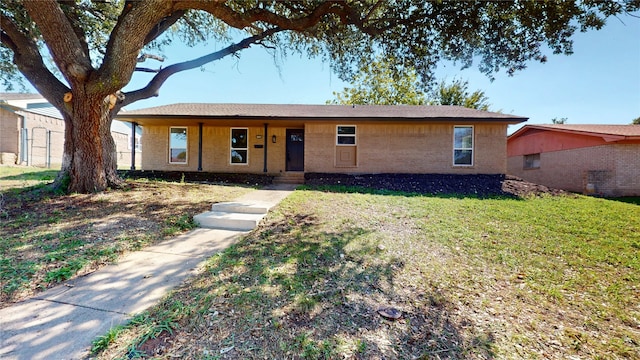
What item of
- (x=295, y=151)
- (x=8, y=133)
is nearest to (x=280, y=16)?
(x=295, y=151)

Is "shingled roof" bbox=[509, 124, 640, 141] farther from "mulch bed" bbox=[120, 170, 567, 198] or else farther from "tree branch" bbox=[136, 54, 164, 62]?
"tree branch" bbox=[136, 54, 164, 62]

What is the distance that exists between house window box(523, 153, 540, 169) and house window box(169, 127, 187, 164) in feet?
62.6

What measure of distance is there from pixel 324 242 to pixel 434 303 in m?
1.75

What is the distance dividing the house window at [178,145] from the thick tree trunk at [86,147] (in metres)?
5.62

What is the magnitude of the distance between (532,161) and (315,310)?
1821cm

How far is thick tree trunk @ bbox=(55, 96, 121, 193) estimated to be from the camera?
5910mm

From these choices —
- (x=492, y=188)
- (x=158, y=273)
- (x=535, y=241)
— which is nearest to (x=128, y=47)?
(x=158, y=273)

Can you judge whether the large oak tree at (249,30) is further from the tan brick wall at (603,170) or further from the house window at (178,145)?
the tan brick wall at (603,170)

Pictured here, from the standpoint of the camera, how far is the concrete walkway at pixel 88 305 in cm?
186

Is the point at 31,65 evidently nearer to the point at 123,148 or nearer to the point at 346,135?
the point at 346,135

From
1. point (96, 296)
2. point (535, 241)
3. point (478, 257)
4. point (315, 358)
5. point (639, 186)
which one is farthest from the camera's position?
point (639, 186)

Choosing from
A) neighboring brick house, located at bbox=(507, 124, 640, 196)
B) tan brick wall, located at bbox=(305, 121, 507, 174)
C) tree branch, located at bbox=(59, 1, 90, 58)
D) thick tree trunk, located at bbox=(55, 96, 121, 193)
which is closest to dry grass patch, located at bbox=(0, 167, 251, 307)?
thick tree trunk, located at bbox=(55, 96, 121, 193)

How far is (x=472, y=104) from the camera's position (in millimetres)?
24172

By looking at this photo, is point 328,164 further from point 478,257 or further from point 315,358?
point 315,358
